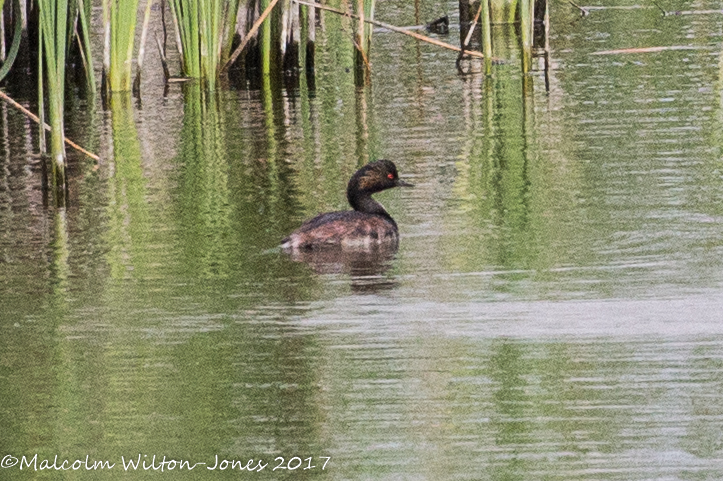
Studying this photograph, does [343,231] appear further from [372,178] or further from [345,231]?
[372,178]

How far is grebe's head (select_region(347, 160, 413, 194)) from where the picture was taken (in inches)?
365

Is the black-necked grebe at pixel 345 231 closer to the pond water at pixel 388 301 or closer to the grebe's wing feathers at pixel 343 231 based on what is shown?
the grebe's wing feathers at pixel 343 231

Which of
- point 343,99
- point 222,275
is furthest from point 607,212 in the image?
point 343,99

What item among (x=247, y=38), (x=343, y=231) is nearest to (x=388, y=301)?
(x=343, y=231)

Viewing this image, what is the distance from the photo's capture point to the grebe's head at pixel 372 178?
9.27 metres

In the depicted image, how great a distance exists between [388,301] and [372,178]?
2252 mm

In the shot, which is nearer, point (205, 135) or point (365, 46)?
point (205, 135)

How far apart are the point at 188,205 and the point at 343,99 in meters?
5.05

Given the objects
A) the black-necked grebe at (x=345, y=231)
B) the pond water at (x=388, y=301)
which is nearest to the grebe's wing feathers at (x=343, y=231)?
the black-necked grebe at (x=345, y=231)

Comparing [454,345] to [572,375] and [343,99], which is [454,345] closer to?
[572,375]

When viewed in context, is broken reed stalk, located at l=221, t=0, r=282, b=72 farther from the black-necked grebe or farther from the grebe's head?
the black-necked grebe

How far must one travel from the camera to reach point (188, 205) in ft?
32.5

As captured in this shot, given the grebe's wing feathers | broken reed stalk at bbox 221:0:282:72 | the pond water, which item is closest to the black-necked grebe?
the grebe's wing feathers

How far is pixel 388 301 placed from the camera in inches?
281
